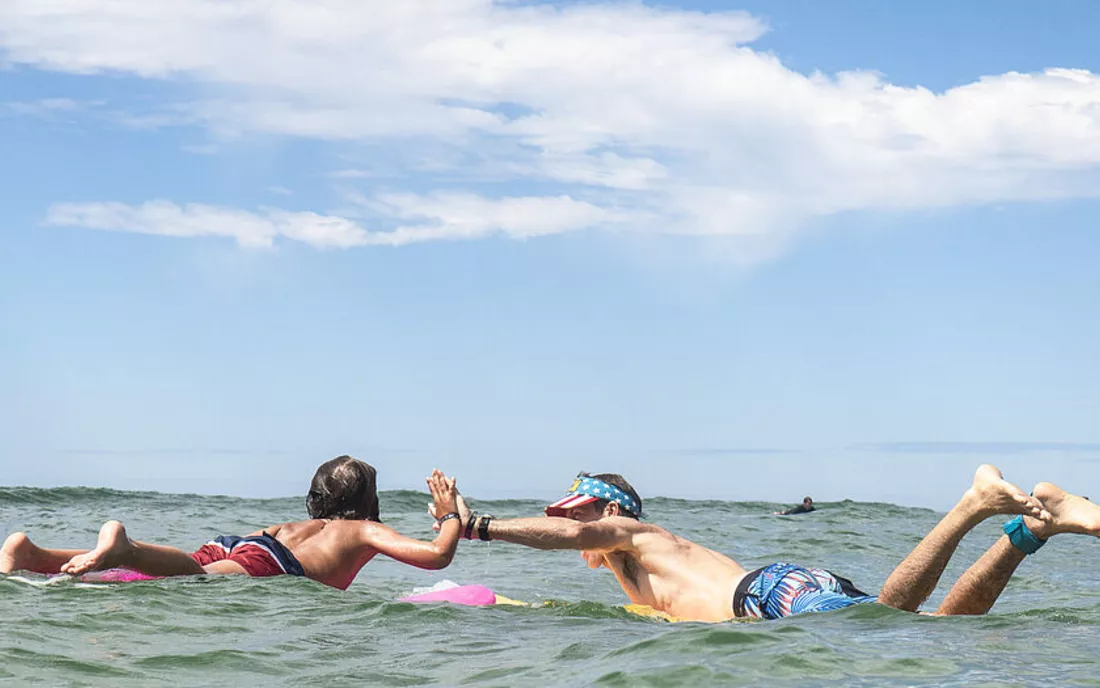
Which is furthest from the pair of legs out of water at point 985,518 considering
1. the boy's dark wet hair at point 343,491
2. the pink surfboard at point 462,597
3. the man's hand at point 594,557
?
the boy's dark wet hair at point 343,491

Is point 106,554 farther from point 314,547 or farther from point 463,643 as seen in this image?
point 463,643

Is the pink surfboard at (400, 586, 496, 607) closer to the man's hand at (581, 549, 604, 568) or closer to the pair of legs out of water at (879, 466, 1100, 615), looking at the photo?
the man's hand at (581, 549, 604, 568)

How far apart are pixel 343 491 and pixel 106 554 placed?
6.19 ft

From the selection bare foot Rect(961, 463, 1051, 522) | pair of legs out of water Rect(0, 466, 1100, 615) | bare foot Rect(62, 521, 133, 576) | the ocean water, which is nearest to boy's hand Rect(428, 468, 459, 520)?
the ocean water

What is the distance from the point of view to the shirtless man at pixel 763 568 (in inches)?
243

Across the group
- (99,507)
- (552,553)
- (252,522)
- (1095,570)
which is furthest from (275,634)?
(99,507)

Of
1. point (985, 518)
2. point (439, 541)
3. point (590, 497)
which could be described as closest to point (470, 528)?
point (439, 541)

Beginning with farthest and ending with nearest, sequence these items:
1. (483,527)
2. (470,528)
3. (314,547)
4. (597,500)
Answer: (314,547) < (597,500) < (470,528) < (483,527)

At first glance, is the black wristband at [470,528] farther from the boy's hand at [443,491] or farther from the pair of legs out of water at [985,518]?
the pair of legs out of water at [985,518]

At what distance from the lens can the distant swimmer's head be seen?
8.06 m

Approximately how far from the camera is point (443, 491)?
7.79m

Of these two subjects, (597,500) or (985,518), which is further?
(597,500)

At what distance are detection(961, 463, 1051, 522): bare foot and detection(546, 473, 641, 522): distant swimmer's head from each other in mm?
2676

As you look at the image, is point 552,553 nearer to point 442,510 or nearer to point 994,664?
point 442,510
